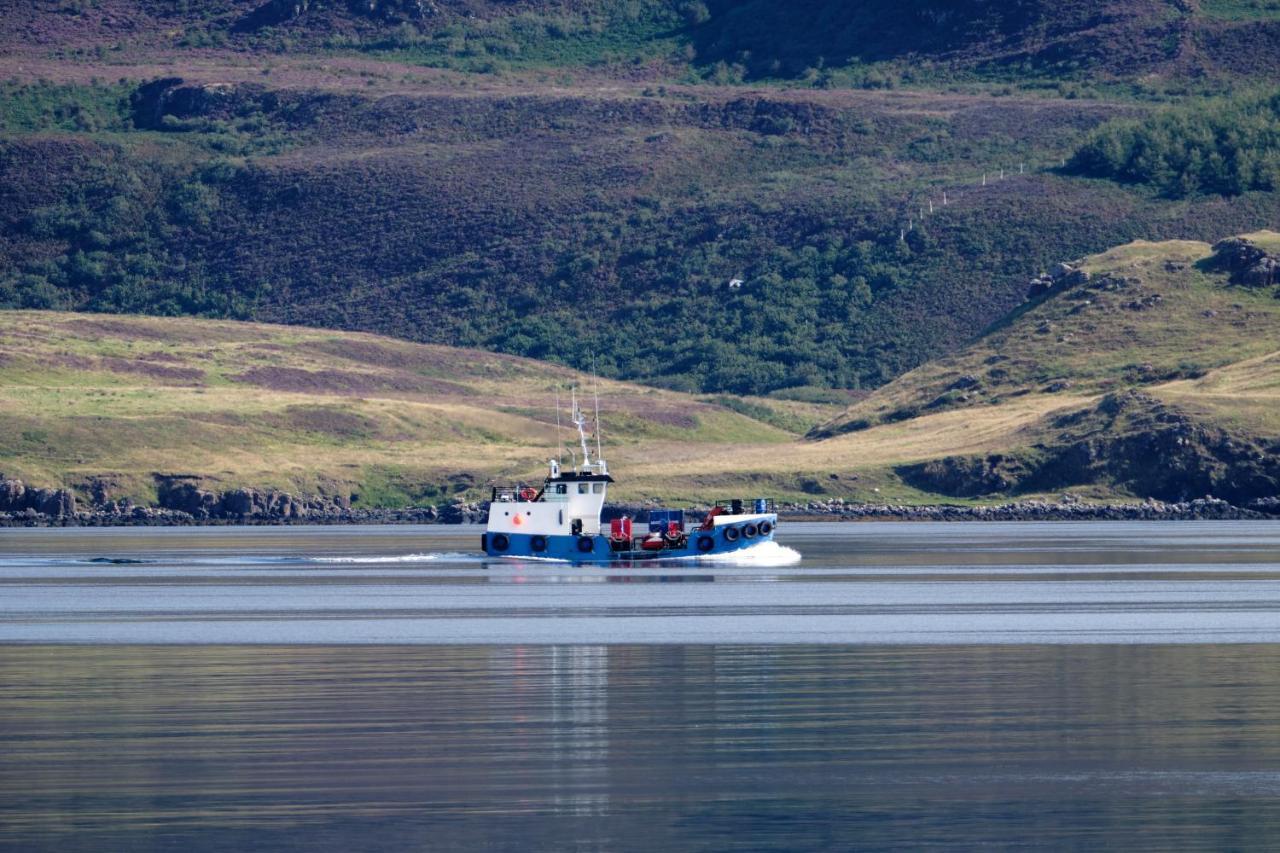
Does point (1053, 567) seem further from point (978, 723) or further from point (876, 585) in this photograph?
point (978, 723)

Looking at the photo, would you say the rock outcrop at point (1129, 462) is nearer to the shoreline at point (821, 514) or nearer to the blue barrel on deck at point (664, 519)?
the shoreline at point (821, 514)

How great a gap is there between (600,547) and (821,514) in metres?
77.1

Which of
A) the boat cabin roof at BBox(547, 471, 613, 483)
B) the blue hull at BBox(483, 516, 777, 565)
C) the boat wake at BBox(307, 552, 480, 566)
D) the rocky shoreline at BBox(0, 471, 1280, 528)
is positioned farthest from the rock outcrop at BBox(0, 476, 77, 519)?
the boat cabin roof at BBox(547, 471, 613, 483)

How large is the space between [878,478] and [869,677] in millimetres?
141019

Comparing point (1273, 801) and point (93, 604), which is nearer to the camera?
point (1273, 801)

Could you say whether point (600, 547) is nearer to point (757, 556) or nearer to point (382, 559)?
point (757, 556)

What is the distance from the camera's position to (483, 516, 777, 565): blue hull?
338 ft

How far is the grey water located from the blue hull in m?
24.8

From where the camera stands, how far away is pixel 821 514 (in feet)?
586

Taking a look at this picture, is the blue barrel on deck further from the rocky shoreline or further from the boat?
the rocky shoreline

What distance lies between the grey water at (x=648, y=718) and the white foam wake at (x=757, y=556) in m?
24.6

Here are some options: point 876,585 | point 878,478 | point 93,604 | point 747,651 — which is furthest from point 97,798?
point 878,478

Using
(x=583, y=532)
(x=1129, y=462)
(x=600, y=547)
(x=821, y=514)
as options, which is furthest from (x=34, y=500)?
(x=600, y=547)

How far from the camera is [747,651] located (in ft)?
171
